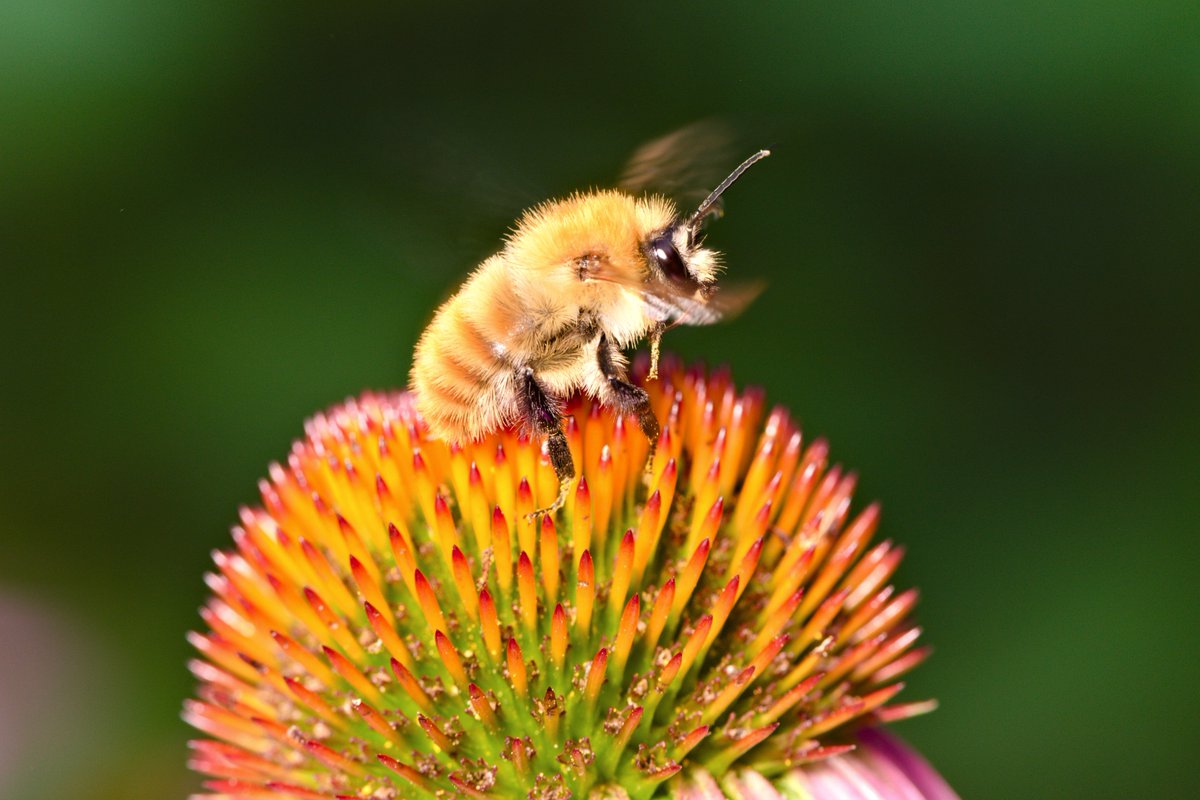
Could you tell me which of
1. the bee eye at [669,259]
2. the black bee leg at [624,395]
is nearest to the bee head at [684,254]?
the bee eye at [669,259]

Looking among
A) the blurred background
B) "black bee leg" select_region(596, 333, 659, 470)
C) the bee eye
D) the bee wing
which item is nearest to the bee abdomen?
"black bee leg" select_region(596, 333, 659, 470)

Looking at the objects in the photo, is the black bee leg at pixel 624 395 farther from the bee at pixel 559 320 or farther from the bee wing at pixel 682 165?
the bee wing at pixel 682 165

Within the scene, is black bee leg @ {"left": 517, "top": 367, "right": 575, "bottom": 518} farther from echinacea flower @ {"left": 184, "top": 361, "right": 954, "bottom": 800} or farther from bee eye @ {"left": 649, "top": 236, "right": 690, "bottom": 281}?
bee eye @ {"left": 649, "top": 236, "right": 690, "bottom": 281}

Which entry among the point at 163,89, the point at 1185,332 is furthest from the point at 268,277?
the point at 1185,332

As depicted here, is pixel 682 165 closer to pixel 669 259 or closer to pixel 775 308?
pixel 669 259

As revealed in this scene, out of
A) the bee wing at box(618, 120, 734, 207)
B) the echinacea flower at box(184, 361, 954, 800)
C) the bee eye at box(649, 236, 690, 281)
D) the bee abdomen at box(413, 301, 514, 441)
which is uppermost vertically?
the bee wing at box(618, 120, 734, 207)

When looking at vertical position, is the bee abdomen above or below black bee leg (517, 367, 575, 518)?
above

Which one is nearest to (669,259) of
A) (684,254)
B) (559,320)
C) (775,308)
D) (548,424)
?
(684,254)
